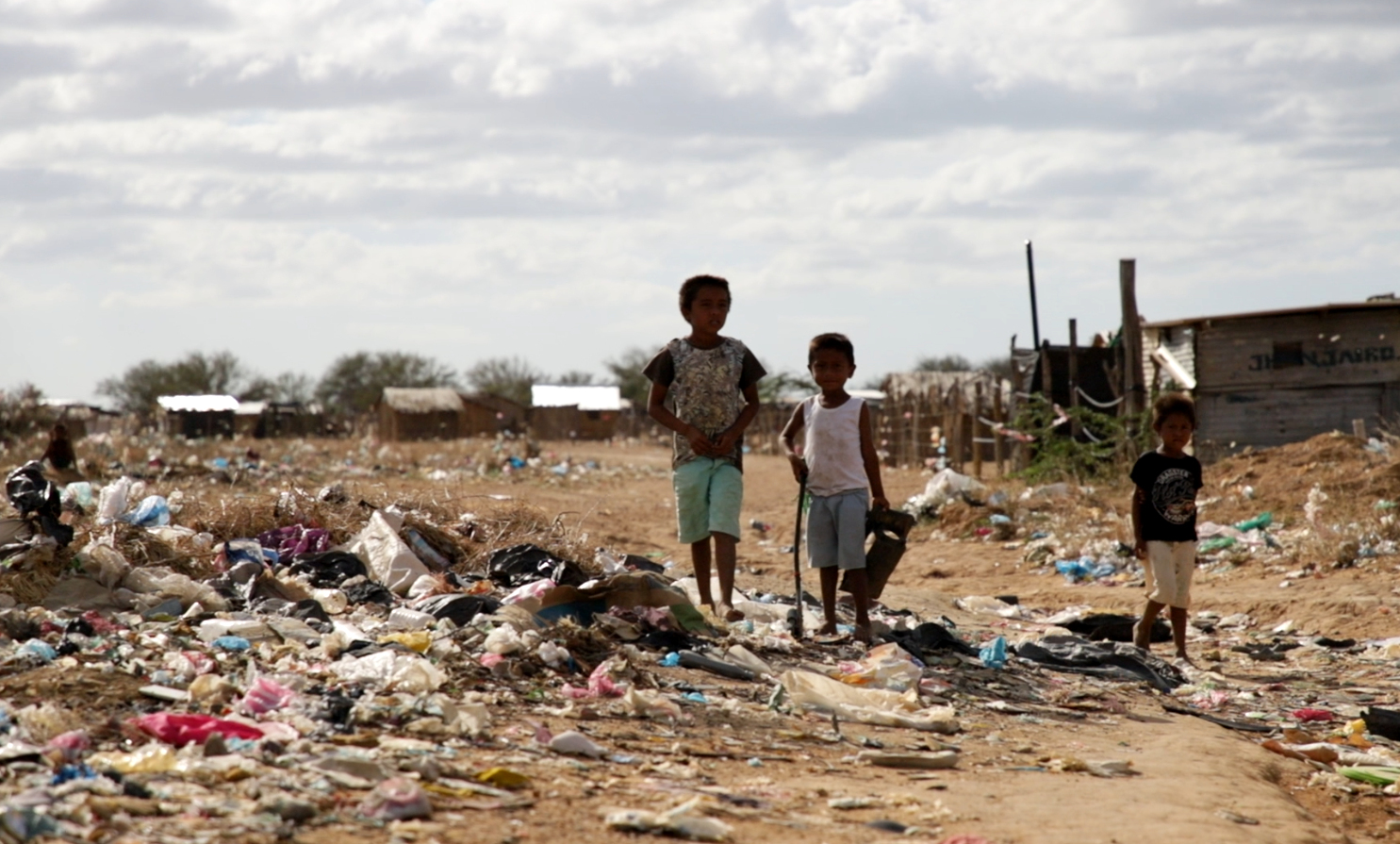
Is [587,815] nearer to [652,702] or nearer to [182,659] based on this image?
[652,702]

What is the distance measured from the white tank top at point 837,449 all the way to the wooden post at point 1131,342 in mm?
9862

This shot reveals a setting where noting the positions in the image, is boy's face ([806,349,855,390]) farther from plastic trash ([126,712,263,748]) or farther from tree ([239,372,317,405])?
tree ([239,372,317,405])

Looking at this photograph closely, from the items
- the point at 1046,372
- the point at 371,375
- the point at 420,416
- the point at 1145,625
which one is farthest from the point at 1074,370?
the point at 371,375

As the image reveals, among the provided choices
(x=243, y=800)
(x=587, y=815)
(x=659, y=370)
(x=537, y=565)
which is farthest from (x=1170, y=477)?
(x=243, y=800)

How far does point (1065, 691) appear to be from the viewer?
5488mm

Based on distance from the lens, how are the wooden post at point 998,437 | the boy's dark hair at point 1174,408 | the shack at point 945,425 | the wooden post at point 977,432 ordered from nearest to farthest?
the boy's dark hair at point 1174,408 < the wooden post at point 998,437 < the wooden post at point 977,432 < the shack at point 945,425

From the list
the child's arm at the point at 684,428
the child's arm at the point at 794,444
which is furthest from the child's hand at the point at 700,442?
the child's arm at the point at 794,444

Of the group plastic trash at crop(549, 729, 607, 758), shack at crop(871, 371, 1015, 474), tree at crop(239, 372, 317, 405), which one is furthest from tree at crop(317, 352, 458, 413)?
plastic trash at crop(549, 729, 607, 758)

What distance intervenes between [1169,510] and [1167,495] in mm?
68

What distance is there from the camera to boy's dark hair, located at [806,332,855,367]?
5832 mm

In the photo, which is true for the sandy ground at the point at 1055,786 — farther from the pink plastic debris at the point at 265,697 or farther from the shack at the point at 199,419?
the shack at the point at 199,419

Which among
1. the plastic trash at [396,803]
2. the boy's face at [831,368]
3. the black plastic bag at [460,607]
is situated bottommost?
the plastic trash at [396,803]

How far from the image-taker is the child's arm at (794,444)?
5.86 m

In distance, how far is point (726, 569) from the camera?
595cm
